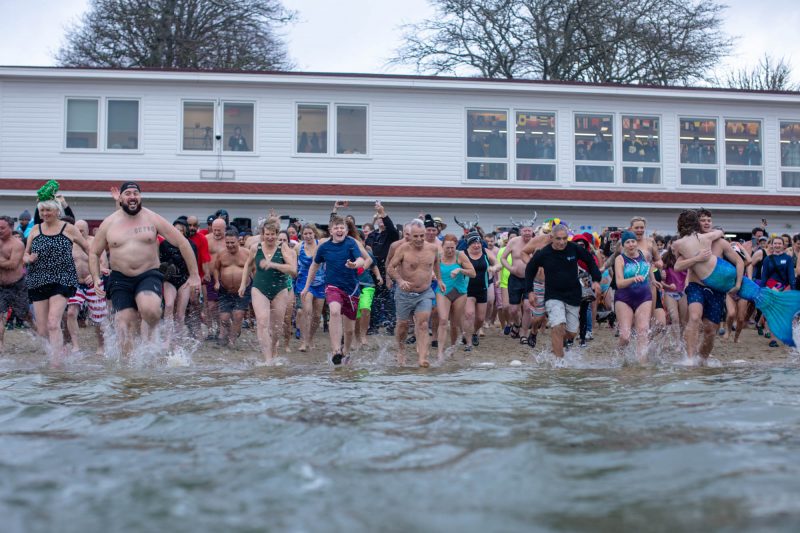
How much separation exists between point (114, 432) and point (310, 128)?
15628mm

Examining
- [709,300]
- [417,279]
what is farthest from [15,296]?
[709,300]

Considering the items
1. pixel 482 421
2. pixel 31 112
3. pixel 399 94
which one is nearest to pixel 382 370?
pixel 482 421

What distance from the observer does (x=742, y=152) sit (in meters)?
22.6

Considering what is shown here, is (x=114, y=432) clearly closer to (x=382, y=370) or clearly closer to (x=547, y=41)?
(x=382, y=370)

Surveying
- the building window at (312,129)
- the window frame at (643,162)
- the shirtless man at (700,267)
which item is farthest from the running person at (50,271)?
the window frame at (643,162)

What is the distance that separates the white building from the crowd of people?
7.12 metres

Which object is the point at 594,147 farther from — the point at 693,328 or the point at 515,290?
the point at 693,328

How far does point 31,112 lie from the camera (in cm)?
2039

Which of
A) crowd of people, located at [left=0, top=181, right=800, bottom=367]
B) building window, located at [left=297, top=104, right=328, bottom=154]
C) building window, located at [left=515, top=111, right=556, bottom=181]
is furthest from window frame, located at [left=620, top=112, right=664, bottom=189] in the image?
crowd of people, located at [left=0, top=181, right=800, bottom=367]

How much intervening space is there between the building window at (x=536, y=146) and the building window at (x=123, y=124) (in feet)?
30.5

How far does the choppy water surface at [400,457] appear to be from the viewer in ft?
13.6

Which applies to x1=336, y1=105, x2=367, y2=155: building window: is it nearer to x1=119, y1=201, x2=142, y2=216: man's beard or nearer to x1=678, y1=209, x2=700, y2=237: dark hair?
x1=678, y1=209, x2=700, y2=237: dark hair

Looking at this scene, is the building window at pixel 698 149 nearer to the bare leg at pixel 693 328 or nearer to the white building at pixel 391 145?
the white building at pixel 391 145

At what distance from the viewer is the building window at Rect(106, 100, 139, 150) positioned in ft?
67.5
